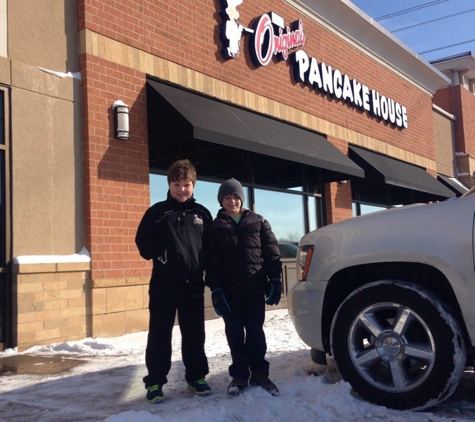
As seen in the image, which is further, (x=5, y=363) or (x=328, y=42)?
(x=328, y=42)

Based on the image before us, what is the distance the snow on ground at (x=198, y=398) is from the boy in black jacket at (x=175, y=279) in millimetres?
242

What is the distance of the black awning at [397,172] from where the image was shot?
44.8 feet

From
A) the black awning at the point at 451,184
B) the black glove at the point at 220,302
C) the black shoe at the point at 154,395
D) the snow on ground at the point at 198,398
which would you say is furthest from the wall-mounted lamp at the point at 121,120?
the black awning at the point at 451,184

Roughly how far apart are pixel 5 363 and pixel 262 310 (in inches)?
123

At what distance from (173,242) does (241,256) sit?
20.9 inches

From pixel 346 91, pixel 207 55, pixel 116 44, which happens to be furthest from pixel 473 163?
pixel 116 44

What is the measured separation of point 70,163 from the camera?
746 centimetres

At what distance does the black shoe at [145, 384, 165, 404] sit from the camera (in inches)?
161

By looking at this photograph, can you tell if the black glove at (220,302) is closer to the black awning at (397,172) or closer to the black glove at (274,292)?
the black glove at (274,292)

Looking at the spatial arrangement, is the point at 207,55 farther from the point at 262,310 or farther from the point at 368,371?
the point at 368,371

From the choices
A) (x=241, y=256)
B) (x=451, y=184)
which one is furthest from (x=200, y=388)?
(x=451, y=184)

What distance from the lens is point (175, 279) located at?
165 inches

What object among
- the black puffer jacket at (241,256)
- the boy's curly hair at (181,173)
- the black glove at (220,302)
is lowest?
the black glove at (220,302)

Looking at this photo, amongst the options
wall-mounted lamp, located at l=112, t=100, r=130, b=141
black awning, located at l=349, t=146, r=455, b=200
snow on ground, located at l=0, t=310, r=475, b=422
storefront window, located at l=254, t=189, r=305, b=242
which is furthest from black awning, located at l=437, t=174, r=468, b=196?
snow on ground, located at l=0, t=310, r=475, b=422
